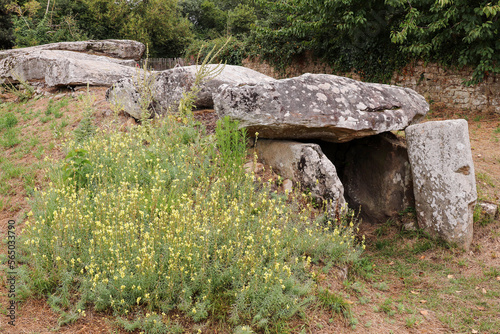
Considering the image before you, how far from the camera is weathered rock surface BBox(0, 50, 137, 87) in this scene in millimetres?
9484

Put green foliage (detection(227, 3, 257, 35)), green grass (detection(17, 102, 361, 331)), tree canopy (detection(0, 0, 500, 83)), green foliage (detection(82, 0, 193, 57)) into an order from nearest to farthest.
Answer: green grass (detection(17, 102, 361, 331)) → tree canopy (detection(0, 0, 500, 83)) → green foliage (detection(82, 0, 193, 57)) → green foliage (detection(227, 3, 257, 35))

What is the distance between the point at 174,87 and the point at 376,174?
410 centimetres

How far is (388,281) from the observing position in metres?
4.79

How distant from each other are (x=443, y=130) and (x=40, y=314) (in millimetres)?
5395

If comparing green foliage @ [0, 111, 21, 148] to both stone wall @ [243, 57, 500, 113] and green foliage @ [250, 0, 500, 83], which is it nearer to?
green foliage @ [250, 0, 500, 83]

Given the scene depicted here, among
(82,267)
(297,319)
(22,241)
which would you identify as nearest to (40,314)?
(82,267)

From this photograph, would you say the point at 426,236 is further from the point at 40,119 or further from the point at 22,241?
the point at 40,119

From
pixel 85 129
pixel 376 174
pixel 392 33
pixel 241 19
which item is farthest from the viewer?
pixel 241 19

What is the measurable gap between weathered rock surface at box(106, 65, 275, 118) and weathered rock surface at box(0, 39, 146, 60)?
6.02 m

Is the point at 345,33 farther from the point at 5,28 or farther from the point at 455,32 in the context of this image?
the point at 5,28

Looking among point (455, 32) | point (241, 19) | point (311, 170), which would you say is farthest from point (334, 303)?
point (241, 19)

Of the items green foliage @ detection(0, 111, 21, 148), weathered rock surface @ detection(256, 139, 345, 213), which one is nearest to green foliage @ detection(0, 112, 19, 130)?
green foliage @ detection(0, 111, 21, 148)

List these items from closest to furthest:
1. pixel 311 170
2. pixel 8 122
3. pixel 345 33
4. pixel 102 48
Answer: pixel 311 170, pixel 8 122, pixel 345 33, pixel 102 48

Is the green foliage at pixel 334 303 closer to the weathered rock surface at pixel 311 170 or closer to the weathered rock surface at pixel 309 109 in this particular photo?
the weathered rock surface at pixel 311 170
